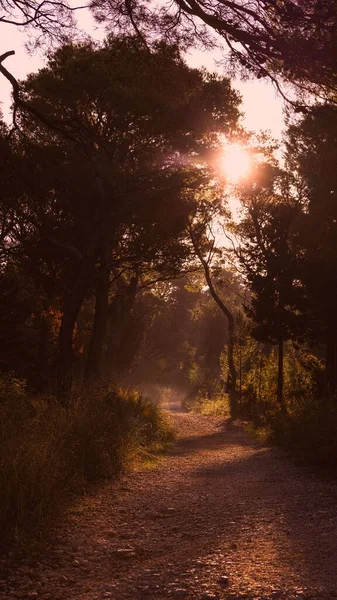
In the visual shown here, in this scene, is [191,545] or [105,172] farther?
[105,172]

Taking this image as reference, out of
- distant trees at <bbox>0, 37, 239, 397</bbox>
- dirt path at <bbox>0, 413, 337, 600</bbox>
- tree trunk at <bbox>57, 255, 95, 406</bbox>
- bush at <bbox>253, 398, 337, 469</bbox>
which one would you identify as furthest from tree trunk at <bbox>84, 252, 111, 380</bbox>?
dirt path at <bbox>0, 413, 337, 600</bbox>

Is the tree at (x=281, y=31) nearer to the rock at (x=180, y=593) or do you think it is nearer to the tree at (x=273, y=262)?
the rock at (x=180, y=593)

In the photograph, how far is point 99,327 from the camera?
891 inches

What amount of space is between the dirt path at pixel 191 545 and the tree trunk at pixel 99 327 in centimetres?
1181

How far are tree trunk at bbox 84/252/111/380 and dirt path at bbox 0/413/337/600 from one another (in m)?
11.8

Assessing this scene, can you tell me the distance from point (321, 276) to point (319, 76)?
991 cm

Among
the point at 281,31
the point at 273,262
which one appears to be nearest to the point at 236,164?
the point at 273,262

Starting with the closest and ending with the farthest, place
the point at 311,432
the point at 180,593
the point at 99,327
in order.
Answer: the point at 180,593 → the point at 311,432 → the point at 99,327

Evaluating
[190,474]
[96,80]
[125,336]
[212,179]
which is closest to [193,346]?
[125,336]

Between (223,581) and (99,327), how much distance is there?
58.9 ft

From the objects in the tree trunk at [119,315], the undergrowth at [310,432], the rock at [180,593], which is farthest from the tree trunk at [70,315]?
the rock at [180,593]

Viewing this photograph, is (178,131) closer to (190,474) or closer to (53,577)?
(190,474)

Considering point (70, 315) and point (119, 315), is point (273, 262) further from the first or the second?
point (119, 315)

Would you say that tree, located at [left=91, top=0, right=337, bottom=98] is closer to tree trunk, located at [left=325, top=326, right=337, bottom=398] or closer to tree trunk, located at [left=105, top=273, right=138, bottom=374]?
tree trunk, located at [left=325, top=326, right=337, bottom=398]
